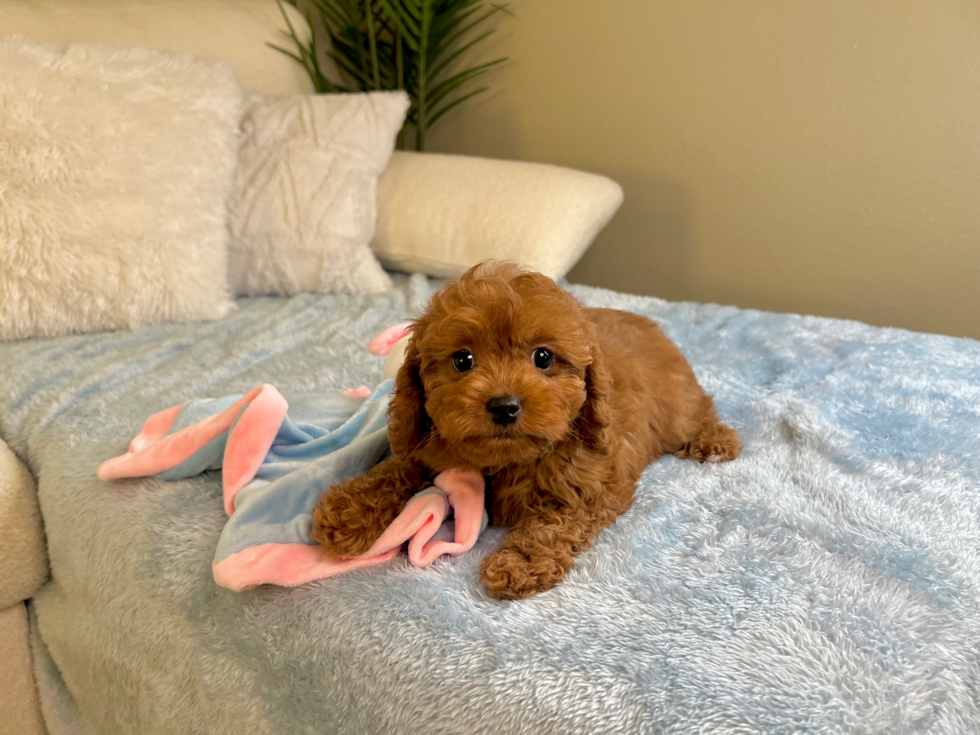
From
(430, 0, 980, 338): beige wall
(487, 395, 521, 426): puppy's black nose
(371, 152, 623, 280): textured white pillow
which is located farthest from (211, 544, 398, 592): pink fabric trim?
(430, 0, 980, 338): beige wall

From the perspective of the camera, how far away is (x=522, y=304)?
1211 mm

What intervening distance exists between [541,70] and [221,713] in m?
3.07

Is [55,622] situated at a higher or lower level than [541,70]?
lower

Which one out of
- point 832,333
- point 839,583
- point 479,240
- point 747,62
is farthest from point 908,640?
point 747,62

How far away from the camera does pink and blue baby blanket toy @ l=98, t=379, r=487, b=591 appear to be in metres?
1.24

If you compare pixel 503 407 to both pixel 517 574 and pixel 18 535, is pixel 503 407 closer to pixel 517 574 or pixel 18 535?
pixel 517 574

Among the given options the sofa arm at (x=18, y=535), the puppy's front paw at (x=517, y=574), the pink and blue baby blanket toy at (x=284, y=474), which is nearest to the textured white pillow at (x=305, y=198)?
the pink and blue baby blanket toy at (x=284, y=474)

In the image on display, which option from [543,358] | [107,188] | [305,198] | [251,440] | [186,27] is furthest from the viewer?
[186,27]

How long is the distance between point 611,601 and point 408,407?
48cm

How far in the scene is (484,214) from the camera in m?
2.71

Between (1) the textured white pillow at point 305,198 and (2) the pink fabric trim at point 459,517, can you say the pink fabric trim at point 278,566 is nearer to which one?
(2) the pink fabric trim at point 459,517

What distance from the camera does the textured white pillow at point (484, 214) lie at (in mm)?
2625

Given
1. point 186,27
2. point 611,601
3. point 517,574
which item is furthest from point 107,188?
point 611,601

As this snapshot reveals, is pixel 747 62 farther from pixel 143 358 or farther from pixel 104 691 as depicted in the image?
pixel 104 691
